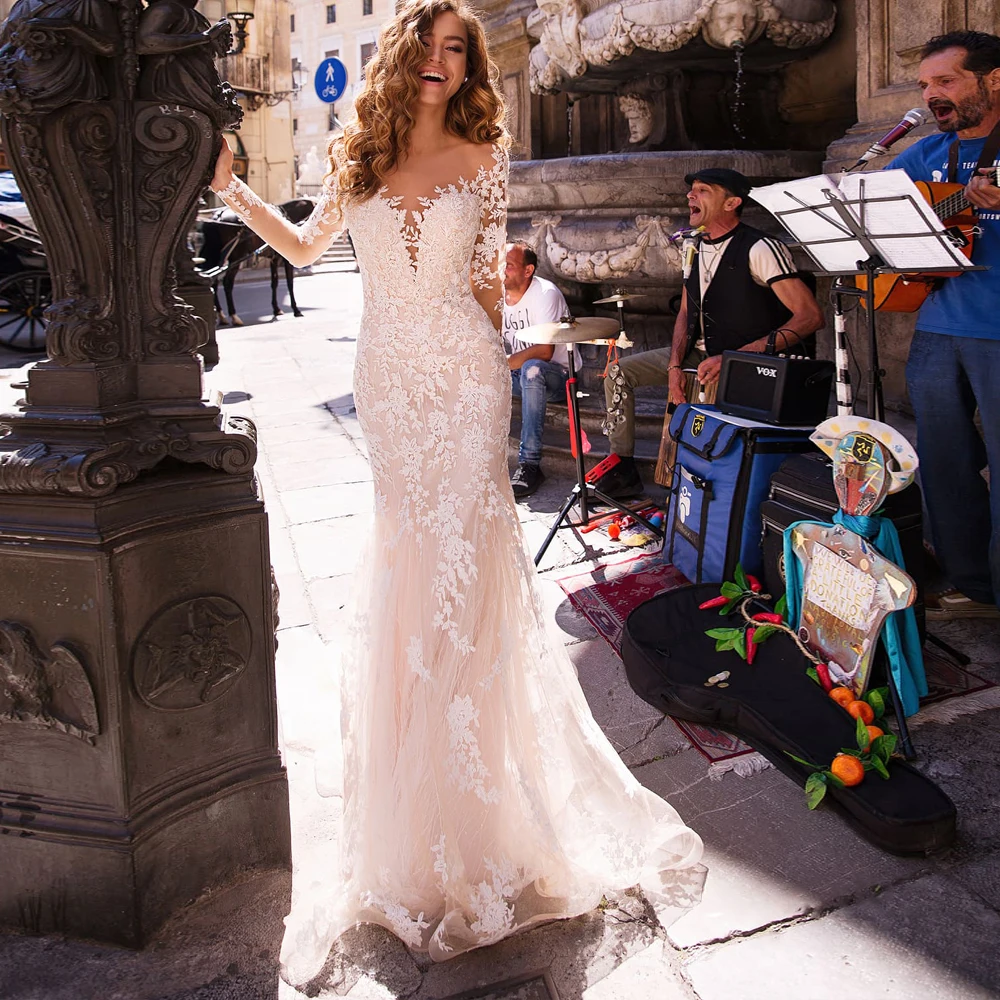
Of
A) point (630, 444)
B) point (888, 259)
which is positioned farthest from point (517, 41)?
point (888, 259)

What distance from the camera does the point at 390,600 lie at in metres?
2.43

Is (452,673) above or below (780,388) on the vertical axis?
below

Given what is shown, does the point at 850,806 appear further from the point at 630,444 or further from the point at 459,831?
the point at 630,444

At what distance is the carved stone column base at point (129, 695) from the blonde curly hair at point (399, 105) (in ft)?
2.48

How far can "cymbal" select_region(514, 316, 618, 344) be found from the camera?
4484mm

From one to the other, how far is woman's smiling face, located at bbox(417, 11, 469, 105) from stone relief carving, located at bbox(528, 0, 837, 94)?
4040 mm

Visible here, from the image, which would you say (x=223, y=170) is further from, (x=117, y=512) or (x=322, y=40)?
(x=322, y=40)

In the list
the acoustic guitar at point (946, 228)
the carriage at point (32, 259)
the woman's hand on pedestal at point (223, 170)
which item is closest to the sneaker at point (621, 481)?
the acoustic guitar at point (946, 228)

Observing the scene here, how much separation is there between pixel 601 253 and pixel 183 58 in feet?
13.2

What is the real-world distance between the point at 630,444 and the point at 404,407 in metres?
3.11

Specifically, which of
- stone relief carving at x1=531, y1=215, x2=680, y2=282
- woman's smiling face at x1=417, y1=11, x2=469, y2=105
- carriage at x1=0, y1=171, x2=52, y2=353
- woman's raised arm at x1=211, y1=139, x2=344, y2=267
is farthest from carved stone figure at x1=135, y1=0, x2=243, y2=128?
carriage at x1=0, y1=171, x2=52, y2=353

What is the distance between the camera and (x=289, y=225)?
2.52m

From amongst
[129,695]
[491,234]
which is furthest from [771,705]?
[129,695]

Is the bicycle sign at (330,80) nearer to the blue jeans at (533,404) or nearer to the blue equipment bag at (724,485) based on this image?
the blue jeans at (533,404)
